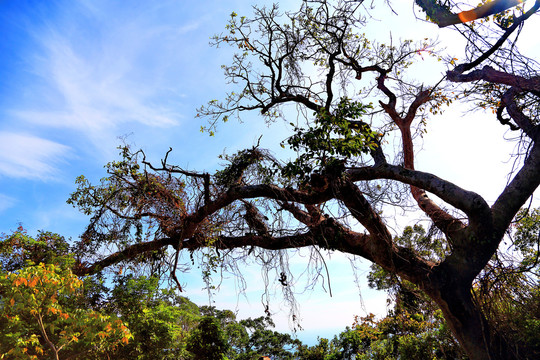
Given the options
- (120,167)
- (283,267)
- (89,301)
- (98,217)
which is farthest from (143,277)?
(283,267)

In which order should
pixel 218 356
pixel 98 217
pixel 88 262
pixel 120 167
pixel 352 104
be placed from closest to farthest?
1. pixel 352 104
2. pixel 120 167
3. pixel 98 217
4. pixel 88 262
5. pixel 218 356

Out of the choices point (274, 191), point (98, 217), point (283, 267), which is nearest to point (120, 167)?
point (98, 217)

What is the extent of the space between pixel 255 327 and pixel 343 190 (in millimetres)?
19906

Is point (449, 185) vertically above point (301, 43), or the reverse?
point (301, 43)

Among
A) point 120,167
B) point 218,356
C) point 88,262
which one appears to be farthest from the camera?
point 218,356

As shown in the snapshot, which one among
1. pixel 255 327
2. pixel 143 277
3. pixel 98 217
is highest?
pixel 255 327

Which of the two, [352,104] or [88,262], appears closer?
[352,104]

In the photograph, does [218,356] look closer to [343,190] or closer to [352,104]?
[343,190]

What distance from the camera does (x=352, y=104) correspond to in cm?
495

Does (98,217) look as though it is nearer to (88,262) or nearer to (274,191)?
(88,262)

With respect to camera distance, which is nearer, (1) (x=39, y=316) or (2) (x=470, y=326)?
(2) (x=470, y=326)

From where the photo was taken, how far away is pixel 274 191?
17.8 ft

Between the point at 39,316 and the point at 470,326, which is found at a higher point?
the point at 39,316

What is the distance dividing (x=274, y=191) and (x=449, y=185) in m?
2.73
